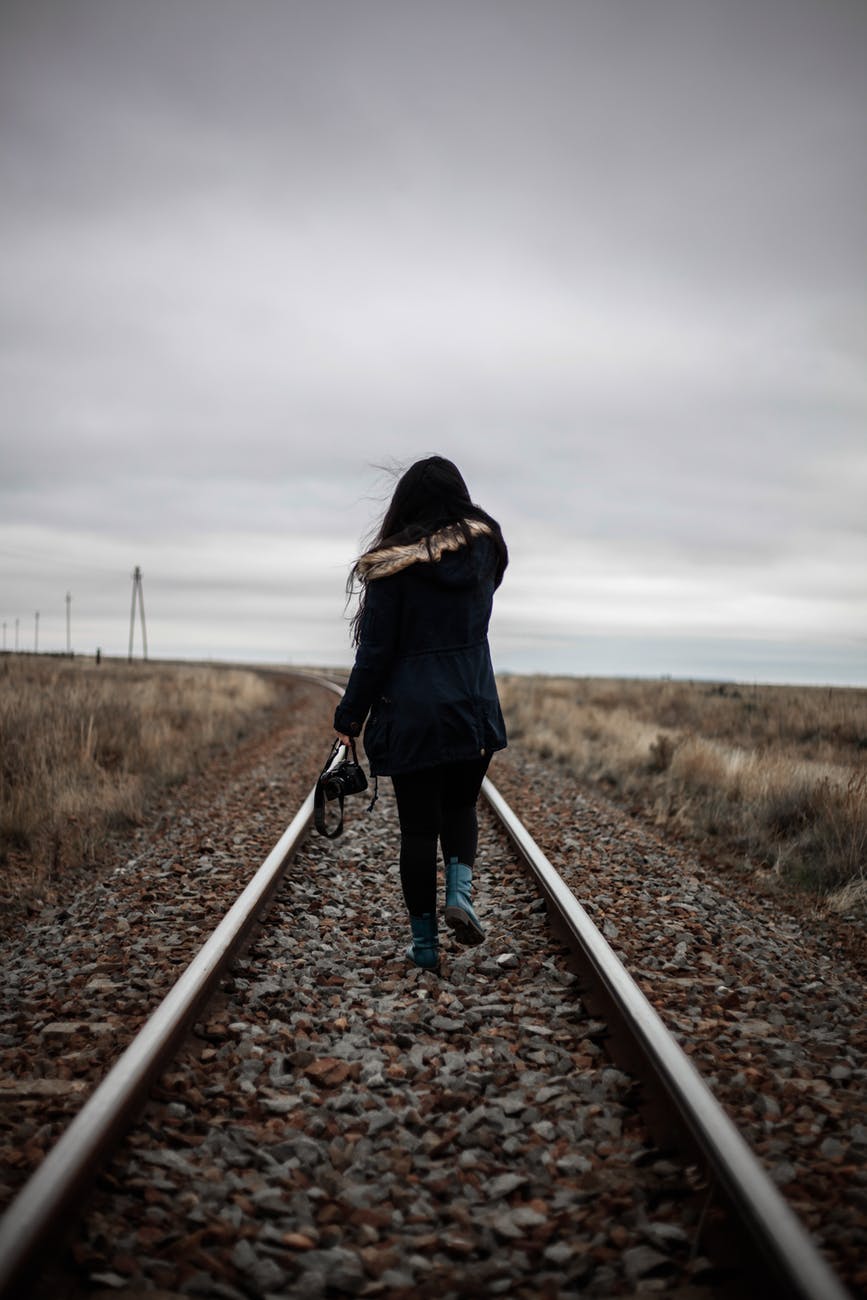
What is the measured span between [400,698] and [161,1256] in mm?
2012

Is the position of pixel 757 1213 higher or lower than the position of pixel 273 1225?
higher

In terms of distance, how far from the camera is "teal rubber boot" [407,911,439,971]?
→ 147 inches

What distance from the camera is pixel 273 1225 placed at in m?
Answer: 2.13

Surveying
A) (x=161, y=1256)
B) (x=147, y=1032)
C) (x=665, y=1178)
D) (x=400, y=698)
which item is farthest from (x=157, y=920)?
(x=665, y=1178)

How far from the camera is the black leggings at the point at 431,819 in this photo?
11.7 feet

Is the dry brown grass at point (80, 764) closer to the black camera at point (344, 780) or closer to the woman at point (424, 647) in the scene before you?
the black camera at point (344, 780)

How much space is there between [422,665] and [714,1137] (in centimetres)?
196

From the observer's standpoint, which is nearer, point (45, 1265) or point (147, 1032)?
point (45, 1265)

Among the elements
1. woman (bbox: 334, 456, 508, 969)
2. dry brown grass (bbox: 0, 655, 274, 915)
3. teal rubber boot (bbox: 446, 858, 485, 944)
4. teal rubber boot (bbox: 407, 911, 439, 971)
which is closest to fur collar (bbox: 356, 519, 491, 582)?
woman (bbox: 334, 456, 508, 969)

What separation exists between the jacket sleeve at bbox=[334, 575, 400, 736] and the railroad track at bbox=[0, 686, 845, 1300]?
49.4 inches

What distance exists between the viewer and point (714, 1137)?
7.36 feet

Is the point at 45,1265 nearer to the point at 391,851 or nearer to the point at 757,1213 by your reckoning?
the point at 757,1213

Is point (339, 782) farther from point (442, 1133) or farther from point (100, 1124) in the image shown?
point (100, 1124)

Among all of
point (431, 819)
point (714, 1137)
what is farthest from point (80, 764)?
point (714, 1137)
